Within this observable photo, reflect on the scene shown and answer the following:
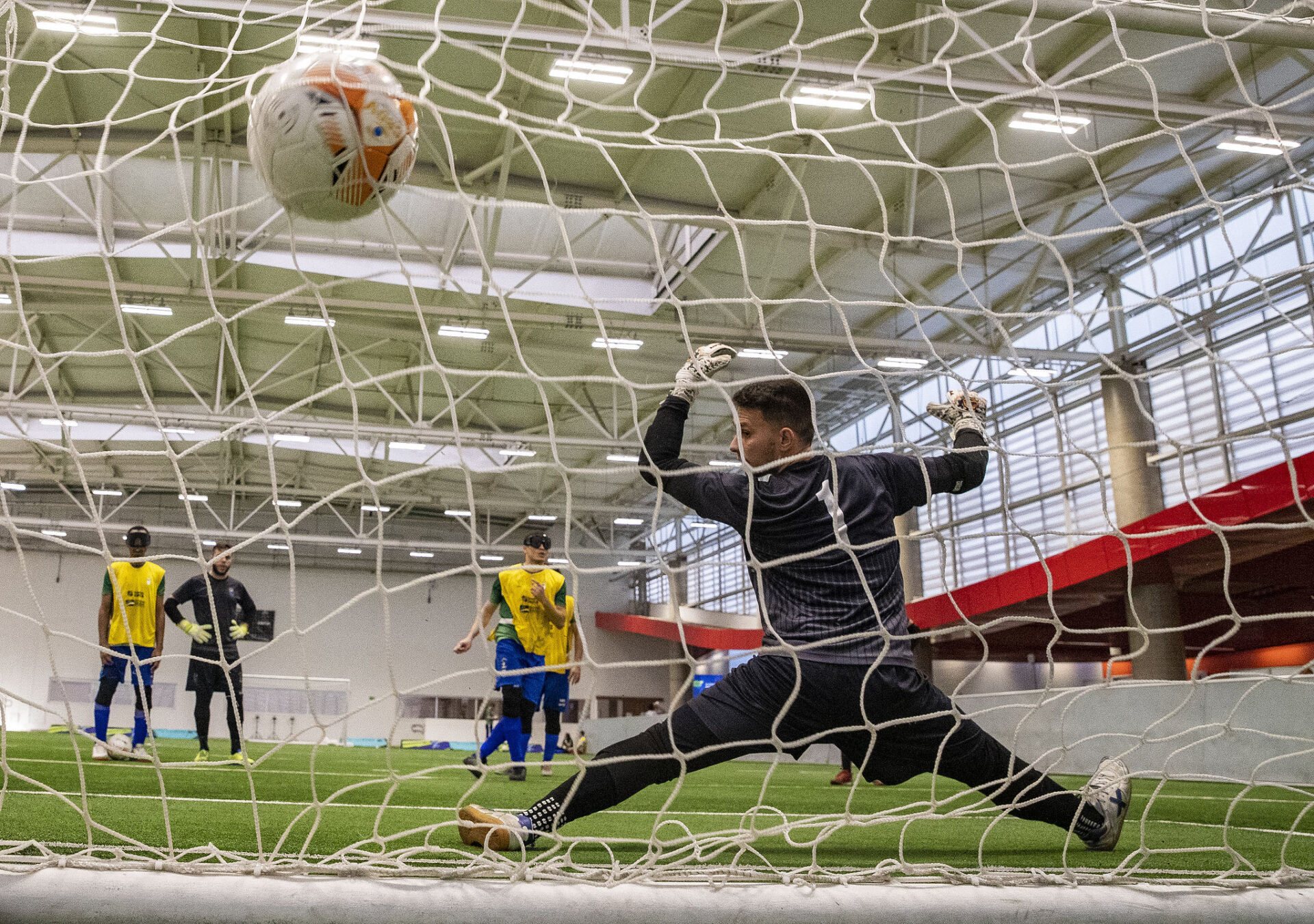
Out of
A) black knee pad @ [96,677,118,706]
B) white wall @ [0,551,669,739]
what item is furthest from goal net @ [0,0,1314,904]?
white wall @ [0,551,669,739]

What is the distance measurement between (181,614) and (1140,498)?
12.8m

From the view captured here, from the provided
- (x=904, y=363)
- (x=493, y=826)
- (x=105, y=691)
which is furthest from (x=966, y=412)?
(x=904, y=363)

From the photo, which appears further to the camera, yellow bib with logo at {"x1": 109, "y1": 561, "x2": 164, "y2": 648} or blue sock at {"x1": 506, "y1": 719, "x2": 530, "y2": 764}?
yellow bib with logo at {"x1": 109, "y1": 561, "x2": 164, "y2": 648}

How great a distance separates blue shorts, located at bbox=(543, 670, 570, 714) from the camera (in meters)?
7.02

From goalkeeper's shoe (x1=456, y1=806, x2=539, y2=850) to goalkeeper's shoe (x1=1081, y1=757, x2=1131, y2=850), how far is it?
5.36 feet

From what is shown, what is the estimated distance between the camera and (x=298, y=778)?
6.28 metres

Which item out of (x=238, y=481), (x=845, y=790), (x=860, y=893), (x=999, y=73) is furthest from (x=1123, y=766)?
(x=238, y=481)

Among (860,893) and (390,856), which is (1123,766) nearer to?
(860,893)

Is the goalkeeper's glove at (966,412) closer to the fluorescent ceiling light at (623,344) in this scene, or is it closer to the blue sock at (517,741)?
the blue sock at (517,741)

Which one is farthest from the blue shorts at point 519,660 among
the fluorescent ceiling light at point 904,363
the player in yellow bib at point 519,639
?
the fluorescent ceiling light at point 904,363

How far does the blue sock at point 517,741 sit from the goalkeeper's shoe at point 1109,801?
3.79m

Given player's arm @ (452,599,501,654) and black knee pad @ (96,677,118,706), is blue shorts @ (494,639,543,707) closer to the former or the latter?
player's arm @ (452,599,501,654)

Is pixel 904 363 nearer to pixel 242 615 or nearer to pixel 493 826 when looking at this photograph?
pixel 242 615

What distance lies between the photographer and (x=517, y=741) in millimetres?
6316
